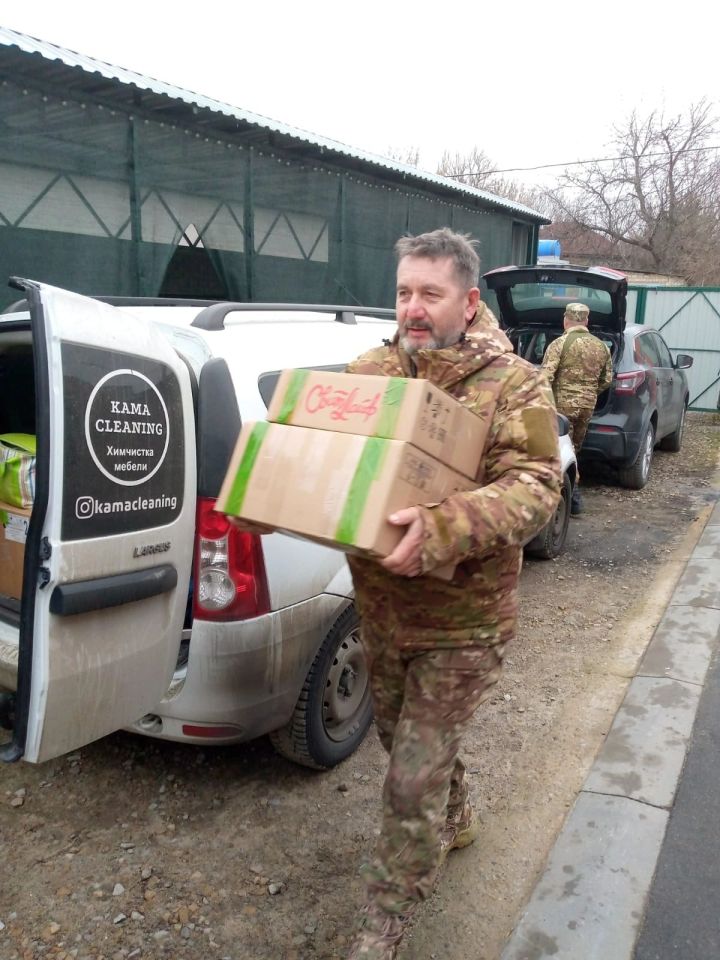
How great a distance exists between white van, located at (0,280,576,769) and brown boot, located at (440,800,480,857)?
60 centimetres

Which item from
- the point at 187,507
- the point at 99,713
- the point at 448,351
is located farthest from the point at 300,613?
the point at 448,351

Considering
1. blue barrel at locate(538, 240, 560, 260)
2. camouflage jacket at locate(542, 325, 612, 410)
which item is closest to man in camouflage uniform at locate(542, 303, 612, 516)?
camouflage jacket at locate(542, 325, 612, 410)

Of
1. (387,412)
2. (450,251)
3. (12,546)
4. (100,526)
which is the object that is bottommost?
(12,546)

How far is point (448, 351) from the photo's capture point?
1912 mm

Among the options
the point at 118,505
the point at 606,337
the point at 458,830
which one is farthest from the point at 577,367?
the point at 118,505

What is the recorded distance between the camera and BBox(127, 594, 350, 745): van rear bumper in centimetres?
240

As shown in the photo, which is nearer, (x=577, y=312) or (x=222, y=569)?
(x=222, y=569)

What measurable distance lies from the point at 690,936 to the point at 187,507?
6.43 ft

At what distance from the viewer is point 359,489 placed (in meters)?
1.65

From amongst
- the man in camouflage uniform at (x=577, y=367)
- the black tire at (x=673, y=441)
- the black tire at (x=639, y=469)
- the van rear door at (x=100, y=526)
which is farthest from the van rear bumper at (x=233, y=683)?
the black tire at (x=673, y=441)

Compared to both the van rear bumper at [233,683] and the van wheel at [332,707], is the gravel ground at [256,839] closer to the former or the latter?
the van wheel at [332,707]

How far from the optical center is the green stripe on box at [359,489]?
1638 mm

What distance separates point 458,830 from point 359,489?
1450mm

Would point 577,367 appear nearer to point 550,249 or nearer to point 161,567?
point 161,567
